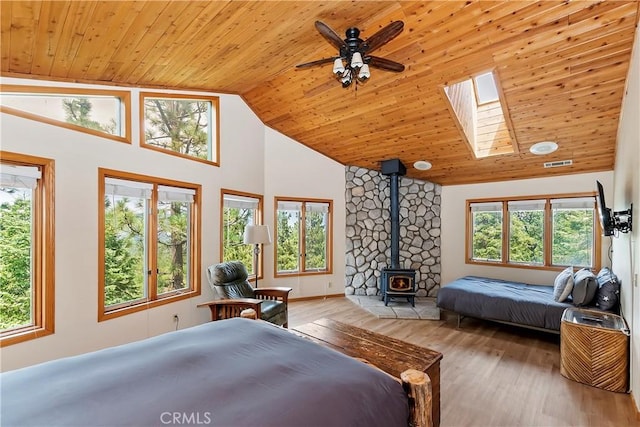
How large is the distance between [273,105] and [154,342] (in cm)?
388

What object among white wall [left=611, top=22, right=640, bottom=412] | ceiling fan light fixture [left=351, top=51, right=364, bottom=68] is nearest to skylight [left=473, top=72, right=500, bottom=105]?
white wall [left=611, top=22, right=640, bottom=412]

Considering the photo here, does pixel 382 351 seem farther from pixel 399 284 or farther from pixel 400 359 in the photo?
pixel 399 284

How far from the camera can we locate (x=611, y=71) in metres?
2.95

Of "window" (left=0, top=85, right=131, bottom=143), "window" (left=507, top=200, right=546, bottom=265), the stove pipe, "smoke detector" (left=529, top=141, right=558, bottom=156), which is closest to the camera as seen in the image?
"window" (left=0, top=85, right=131, bottom=143)

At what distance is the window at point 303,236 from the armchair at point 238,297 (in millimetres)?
1468

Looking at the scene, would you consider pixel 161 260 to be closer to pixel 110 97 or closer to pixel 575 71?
pixel 110 97

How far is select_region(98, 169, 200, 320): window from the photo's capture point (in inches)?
128

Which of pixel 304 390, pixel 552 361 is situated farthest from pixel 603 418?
pixel 304 390

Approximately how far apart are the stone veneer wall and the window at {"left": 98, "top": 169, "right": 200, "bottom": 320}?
9.89 ft

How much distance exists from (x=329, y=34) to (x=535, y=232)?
4.82m

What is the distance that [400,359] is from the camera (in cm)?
206

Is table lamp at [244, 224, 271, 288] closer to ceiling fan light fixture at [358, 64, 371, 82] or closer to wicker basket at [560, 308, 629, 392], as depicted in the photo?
ceiling fan light fixture at [358, 64, 371, 82]

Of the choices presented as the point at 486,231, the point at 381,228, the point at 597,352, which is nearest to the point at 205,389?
the point at 597,352

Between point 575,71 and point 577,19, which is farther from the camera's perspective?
point 575,71
